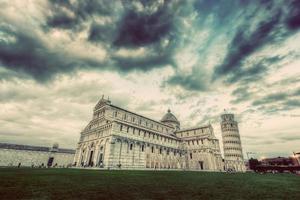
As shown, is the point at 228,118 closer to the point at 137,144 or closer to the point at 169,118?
the point at 169,118

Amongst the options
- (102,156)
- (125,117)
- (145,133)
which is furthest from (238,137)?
(102,156)

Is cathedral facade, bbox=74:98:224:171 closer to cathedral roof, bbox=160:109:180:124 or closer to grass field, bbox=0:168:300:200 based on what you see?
cathedral roof, bbox=160:109:180:124

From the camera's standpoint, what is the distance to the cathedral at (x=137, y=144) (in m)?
37.1

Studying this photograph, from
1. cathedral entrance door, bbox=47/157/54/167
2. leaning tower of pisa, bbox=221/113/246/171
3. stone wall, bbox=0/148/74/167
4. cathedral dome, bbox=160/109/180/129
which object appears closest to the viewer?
stone wall, bbox=0/148/74/167

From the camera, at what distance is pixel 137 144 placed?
4169cm

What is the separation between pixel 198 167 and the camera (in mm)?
55094

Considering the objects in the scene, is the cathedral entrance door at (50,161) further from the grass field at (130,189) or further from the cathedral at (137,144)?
the grass field at (130,189)

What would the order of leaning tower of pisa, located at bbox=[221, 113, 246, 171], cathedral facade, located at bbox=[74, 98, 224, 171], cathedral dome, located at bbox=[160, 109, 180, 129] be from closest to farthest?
cathedral facade, located at bbox=[74, 98, 224, 171] → cathedral dome, located at bbox=[160, 109, 180, 129] → leaning tower of pisa, located at bbox=[221, 113, 246, 171]

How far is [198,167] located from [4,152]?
6130 centimetres

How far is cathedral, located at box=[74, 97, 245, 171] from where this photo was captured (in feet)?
122

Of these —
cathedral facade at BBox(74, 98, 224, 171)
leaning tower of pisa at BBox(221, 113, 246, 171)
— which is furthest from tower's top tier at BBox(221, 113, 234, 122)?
cathedral facade at BBox(74, 98, 224, 171)

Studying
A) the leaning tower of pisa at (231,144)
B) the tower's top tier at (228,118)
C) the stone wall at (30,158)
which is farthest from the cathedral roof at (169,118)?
the stone wall at (30,158)

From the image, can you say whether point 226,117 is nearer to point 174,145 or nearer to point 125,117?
point 174,145

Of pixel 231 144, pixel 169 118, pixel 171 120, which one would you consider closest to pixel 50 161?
pixel 169 118
